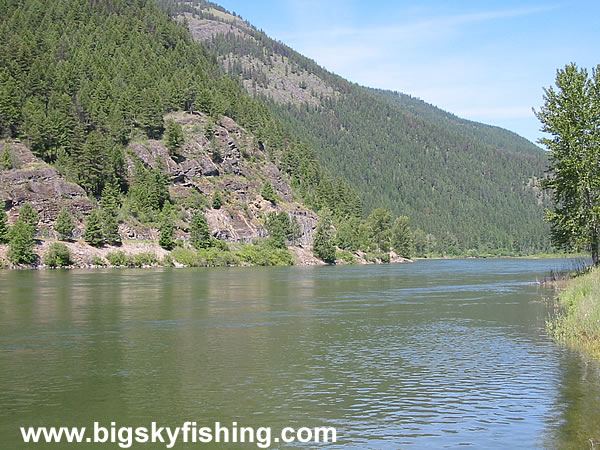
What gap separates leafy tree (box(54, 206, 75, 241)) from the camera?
12056 centimetres

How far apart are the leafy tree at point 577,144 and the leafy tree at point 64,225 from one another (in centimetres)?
9309

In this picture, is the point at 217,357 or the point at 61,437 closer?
the point at 61,437

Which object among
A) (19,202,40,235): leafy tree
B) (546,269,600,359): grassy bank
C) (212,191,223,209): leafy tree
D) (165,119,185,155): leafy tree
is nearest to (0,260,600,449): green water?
(546,269,600,359): grassy bank

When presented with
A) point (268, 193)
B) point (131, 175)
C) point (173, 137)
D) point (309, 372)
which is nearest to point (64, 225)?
point (131, 175)

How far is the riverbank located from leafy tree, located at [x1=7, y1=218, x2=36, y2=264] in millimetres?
1174

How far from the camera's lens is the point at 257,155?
200m

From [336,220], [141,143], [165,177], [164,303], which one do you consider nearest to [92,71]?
[141,143]

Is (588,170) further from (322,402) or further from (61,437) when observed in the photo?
(61,437)

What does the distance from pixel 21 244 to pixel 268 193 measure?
265 ft

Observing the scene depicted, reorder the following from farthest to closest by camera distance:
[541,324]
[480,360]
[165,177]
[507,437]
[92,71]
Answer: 1. [92,71]
2. [165,177]
3. [541,324]
4. [480,360]
5. [507,437]

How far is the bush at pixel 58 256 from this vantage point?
112162 mm

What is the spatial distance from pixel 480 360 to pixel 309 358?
8.41 m

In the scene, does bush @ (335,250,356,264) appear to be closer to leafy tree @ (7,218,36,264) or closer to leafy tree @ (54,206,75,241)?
leafy tree @ (54,206,75,241)

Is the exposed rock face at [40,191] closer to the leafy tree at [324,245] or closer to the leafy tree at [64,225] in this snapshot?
the leafy tree at [64,225]
